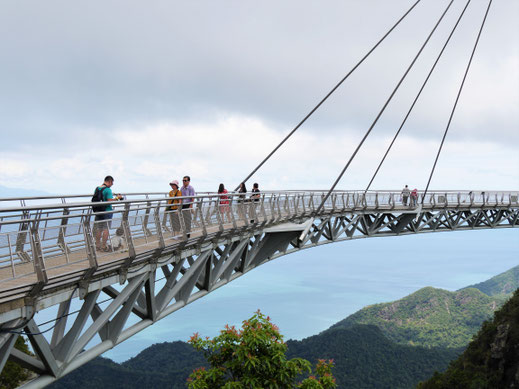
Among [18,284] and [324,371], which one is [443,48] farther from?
[18,284]

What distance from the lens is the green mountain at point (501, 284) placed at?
170 m

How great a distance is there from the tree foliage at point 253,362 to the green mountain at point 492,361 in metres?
25.4

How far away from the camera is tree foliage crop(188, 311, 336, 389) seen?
9.59 meters

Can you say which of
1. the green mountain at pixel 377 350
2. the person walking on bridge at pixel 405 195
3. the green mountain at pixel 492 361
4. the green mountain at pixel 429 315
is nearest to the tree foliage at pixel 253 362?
the person walking on bridge at pixel 405 195

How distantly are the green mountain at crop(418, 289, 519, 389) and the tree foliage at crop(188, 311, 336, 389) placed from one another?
2539 cm

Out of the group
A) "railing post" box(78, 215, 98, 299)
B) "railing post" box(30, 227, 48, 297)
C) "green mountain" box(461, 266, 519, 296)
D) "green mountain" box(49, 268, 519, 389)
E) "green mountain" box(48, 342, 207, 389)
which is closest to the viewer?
"railing post" box(30, 227, 48, 297)

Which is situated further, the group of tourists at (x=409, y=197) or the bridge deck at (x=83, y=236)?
the group of tourists at (x=409, y=197)

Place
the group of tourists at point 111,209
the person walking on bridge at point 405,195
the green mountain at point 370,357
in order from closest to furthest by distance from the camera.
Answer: the group of tourists at point 111,209
the person walking on bridge at point 405,195
the green mountain at point 370,357

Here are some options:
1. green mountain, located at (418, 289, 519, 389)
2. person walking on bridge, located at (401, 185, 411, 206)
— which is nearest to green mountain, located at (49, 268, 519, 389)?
green mountain, located at (418, 289, 519, 389)

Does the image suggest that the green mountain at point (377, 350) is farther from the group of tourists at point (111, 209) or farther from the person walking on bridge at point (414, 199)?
the group of tourists at point (111, 209)

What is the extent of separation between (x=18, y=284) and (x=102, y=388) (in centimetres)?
7054

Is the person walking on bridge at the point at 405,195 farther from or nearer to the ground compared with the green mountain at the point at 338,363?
farther from the ground

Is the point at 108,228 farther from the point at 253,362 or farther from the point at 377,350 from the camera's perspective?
the point at 377,350

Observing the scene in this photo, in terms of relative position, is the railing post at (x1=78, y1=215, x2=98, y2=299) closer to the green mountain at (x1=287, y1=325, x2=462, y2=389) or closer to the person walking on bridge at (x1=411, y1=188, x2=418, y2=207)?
the person walking on bridge at (x1=411, y1=188, x2=418, y2=207)
